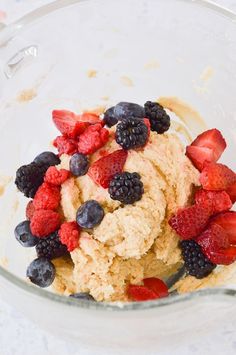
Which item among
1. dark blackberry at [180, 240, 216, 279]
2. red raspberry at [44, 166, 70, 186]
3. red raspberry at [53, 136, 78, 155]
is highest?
red raspberry at [53, 136, 78, 155]

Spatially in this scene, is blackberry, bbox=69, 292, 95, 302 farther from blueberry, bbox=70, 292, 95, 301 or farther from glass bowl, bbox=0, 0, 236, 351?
glass bowl, bbox=0, 0, 236, 351

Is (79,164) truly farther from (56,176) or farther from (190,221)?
(190,221)

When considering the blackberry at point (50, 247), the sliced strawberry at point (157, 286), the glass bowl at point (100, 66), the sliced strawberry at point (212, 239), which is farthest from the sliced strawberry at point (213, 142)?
the blackberry at point (50, 247)

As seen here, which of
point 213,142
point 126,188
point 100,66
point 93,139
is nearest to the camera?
point 126,188

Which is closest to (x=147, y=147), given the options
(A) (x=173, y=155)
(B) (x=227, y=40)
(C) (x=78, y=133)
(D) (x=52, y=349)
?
(A) (x=173, y=155)

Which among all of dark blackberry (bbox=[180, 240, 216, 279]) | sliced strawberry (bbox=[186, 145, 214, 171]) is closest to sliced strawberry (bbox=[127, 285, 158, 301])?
dark blackberry (bbox=[180, 240, 216, 279])

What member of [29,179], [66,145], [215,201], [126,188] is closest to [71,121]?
[66,145]

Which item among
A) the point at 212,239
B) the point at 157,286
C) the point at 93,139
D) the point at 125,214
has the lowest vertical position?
the point at 157,286
